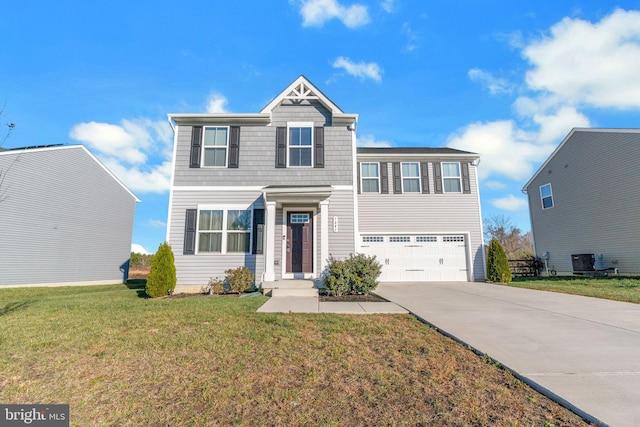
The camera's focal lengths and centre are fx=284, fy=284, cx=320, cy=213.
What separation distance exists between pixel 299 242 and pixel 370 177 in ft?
17.1

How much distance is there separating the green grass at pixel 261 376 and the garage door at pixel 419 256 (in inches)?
312

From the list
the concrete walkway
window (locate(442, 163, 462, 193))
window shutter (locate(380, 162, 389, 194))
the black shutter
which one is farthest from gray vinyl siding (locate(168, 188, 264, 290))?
window (locate(442, 163, 462, 193))

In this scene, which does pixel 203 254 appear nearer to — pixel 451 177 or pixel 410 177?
pixel 410 177

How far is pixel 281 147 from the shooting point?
1016cm

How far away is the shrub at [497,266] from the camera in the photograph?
37.6ft

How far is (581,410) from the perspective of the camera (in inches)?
81.9

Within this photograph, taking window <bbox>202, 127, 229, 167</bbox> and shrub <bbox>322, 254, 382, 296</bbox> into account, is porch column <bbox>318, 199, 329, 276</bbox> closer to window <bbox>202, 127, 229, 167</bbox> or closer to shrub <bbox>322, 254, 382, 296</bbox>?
shrub <bbox>322, 254, 382, 296</bbox>

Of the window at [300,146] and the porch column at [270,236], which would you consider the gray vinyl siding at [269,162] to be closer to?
the window at [300,146]

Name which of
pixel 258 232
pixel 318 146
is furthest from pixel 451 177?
pixel 258 232

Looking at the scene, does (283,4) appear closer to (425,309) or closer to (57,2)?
(57,2)

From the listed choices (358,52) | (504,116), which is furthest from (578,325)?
(504,116)

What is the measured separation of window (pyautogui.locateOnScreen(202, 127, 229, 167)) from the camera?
1012 centimetres

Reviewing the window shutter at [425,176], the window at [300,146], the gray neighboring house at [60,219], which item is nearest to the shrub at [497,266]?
the window shutter at [425,176]

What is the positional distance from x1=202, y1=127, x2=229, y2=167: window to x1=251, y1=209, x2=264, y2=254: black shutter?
Result: 2.20 m
